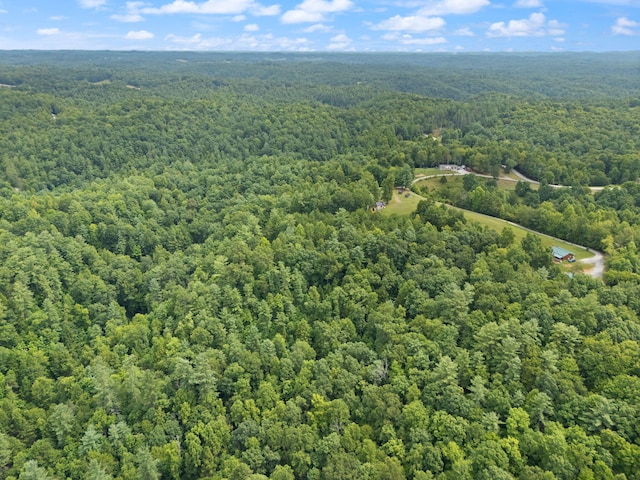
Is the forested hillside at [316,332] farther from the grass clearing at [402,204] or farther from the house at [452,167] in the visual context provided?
the house at [452,167]

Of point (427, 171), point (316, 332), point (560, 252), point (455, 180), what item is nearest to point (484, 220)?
point (560, 252)

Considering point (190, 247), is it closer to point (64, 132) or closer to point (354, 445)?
point (354, 445)

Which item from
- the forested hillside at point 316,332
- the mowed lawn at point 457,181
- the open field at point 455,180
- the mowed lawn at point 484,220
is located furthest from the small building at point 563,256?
the open field at point 455,180

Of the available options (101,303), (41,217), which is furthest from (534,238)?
(41,217)

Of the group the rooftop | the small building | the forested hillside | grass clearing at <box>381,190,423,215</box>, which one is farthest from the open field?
the small building

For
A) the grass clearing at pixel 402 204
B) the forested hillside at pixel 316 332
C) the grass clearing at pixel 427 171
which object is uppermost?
the grass clearing at pixel 427 171

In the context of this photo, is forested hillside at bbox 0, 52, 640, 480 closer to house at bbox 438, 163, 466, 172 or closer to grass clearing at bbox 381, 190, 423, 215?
grass clearing at bbox 381, 190, 423, 215
